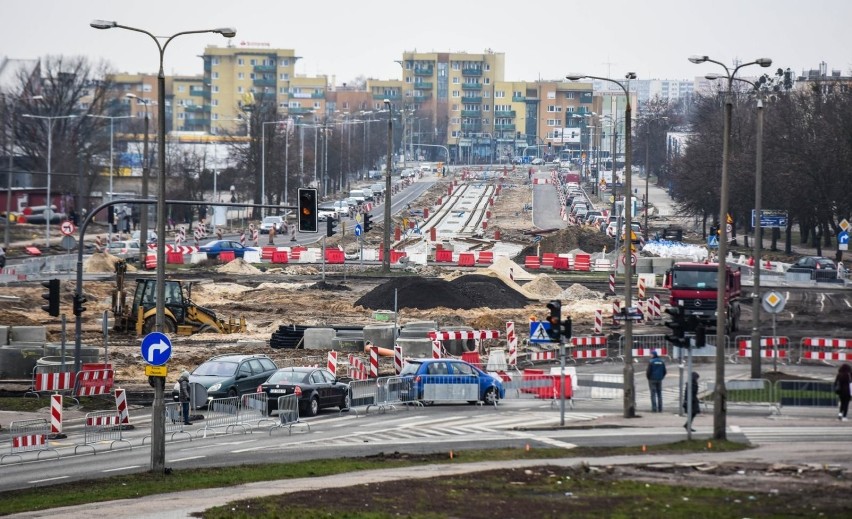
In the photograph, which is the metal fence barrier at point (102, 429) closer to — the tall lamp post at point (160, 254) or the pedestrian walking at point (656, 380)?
the tall lamp post at point (160, 254)

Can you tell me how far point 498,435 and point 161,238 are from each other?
8.45 m

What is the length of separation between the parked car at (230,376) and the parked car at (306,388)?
0.95m

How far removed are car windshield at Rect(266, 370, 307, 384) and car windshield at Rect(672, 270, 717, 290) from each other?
2036 centimetres

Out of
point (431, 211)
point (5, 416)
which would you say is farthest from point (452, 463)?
point (431, 211)

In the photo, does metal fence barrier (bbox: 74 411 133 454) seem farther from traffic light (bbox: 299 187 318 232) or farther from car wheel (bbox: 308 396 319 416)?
traffic light (bbox: 299 187 318 232)

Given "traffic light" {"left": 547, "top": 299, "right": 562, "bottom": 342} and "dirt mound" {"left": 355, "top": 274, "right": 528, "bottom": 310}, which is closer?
"traffic light" {"left": 547, "top": 299, "right": 562, "bottom": 342}

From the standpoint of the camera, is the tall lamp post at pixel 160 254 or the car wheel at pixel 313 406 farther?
the car wheel at pixel 313 406

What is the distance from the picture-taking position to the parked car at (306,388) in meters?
33.2

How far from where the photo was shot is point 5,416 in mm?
33438

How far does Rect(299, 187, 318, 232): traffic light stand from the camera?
35781mm

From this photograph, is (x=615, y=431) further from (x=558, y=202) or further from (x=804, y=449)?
(x=558, y=202)

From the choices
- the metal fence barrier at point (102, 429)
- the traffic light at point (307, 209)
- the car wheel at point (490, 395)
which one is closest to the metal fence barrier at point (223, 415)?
the metal fence barrier at point (102, 429)

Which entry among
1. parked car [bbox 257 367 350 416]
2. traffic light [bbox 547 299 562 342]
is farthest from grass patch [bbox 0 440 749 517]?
parked car [bbox 257 367 350 416]

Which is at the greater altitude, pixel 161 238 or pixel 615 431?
pixel 161 238
